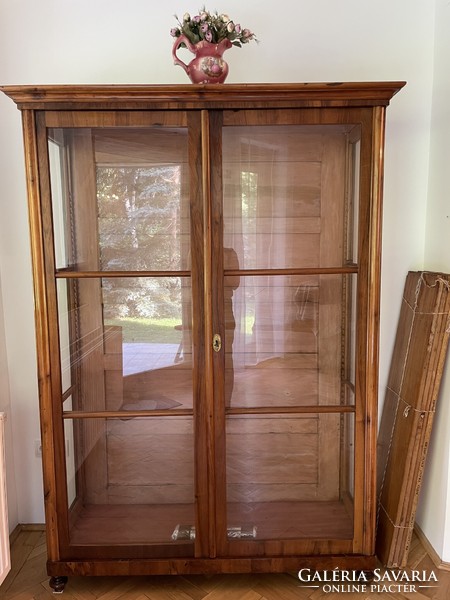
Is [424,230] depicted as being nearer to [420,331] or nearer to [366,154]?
[420,331]

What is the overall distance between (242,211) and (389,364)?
39.4 inches

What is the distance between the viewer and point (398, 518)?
176 cm

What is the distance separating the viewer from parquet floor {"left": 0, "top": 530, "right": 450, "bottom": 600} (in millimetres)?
1675

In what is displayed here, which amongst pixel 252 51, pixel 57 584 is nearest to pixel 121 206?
pixel 252 51

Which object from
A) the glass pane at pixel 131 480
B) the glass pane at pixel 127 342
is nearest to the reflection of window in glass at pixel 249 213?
the glass pane at pixel 127 342

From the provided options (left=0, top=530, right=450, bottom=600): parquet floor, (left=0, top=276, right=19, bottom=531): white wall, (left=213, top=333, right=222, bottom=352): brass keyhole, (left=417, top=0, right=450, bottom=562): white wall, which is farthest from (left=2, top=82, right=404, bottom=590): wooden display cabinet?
(left=0, top=276, right=19, bottom=531): white wall

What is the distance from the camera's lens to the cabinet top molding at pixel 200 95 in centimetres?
144

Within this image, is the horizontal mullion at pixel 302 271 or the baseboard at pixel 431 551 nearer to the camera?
the horizontal mullion at pixel 302 271

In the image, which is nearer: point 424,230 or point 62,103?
point 62,103

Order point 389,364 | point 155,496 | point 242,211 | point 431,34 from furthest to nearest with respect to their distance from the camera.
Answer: point 389,364
point 431,34
point 155,496
point 242,211

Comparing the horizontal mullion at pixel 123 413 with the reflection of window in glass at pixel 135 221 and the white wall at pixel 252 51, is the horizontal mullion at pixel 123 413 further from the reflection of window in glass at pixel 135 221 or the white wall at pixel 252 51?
the white wall at pixel 252 51

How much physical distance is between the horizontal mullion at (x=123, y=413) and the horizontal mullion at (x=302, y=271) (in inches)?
21.0

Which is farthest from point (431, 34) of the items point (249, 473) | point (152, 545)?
point (152, 545)

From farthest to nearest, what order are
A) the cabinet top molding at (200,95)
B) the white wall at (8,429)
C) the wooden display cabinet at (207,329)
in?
1. the white wall at (8,429)
2. the wooden display cabinet at (207,329)
3. the cabinet top molding at (200,95)
